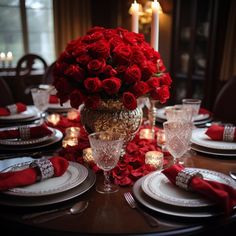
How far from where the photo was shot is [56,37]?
431 cm

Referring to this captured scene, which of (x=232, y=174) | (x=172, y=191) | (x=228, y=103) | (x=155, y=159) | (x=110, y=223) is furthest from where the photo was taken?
(x=228, y=103)

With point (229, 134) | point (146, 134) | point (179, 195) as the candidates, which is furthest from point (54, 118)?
point (179, 195)

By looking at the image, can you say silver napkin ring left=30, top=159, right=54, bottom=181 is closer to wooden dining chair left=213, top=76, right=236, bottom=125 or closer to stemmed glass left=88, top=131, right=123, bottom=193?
stemmed glass left=88, top=131, right=123, bottom=193

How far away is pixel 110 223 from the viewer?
2.12ft

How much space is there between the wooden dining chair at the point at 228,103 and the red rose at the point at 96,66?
1050 mm

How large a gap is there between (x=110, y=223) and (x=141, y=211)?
3.4 inches

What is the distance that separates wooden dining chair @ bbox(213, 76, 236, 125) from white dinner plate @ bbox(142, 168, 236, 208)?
998mm

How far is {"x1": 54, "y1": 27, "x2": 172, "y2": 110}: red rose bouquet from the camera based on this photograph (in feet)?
3.05

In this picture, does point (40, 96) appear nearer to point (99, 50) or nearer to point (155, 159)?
point (99, 50)

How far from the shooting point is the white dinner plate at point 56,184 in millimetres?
737

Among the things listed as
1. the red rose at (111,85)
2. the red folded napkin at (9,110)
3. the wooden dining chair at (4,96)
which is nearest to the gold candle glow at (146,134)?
the red rose at (111,85)

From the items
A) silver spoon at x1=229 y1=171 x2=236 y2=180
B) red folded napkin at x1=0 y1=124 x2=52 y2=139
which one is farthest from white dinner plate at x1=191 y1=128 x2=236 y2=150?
red folded napkin at x1=0 y1=124 x2=52 y2=139

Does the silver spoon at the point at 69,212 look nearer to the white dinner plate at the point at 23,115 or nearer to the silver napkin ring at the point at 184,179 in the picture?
the silver napkin ring at the point at 184,179

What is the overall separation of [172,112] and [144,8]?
263 centimetres
